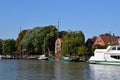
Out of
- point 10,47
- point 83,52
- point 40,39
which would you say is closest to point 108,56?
point 83,52

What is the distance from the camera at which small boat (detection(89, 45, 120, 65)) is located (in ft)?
312

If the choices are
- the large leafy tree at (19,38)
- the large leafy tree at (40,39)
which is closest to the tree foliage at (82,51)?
the large leafy tree at (40,39)

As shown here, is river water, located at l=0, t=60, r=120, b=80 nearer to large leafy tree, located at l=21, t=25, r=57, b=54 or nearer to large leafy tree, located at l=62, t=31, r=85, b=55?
large leafy tree, located at l=62, t=31, r=85, b=55

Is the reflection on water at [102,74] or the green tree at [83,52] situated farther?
the green tree at [83,52]

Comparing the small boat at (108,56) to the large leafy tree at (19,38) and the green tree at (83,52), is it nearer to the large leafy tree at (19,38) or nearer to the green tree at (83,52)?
the green tree at (83,52)

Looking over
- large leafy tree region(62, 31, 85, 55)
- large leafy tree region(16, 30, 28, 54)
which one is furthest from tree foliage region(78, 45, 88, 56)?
large leafy tree region(16, 30, 28, 54)

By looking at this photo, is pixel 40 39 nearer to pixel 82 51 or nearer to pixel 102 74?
pixel 82 51

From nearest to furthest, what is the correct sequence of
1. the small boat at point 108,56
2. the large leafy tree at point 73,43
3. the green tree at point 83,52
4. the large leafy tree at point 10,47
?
the small boat at point 108,56 < the green tree at point 83,52 < the large leafy tree at point 73,43 < the large leafy tree at point 10,47

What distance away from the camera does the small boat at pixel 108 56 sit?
9506 cm

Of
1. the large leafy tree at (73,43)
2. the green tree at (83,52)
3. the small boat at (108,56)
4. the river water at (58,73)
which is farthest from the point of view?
the large leafy tree at (73,43)

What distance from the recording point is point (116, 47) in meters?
96.2

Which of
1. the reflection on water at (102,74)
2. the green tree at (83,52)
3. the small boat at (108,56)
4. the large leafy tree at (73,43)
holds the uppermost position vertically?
the large leafy tree at (73,43)

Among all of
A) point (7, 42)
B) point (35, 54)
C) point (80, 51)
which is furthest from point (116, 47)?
point (7, 42)

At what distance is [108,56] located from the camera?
320ft
